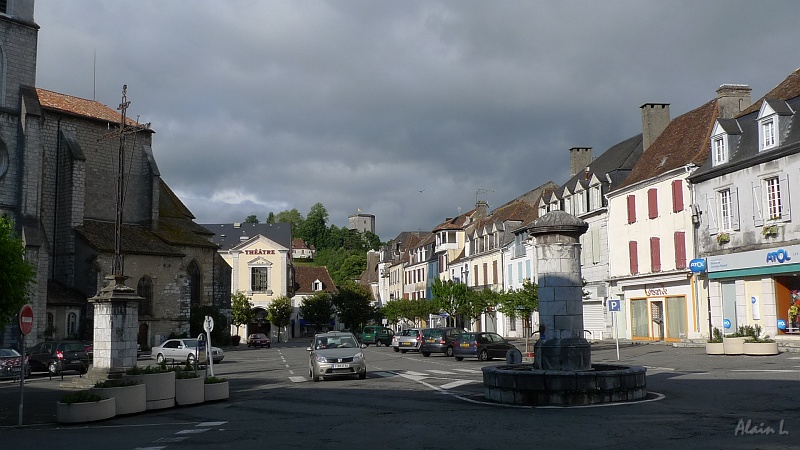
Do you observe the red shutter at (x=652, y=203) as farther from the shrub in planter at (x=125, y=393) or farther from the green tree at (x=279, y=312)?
the green tree at (x=279, y=312)

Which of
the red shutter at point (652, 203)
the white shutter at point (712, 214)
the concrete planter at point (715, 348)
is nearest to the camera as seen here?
the concrete planter at point (715, 348)

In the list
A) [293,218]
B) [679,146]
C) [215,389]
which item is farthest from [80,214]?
[293,218]

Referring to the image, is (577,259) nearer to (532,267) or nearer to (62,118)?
(532,267)

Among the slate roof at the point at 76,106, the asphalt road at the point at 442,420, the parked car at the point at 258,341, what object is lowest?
the parked car at the point at 258,341

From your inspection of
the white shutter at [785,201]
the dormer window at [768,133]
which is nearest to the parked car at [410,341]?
the white shutter at [785,201]

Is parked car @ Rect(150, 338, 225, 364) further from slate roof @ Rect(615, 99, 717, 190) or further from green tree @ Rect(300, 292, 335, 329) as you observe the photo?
green tree @ Rect(300, 292, 335, 329)

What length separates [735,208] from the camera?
31984mm

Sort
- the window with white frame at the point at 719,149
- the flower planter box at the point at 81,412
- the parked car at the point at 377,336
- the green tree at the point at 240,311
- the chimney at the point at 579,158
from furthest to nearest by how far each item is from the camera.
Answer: the green tree at the point at 240,311 → the parked car at the point at 377,336 → the chimney at the point at 579,158 → the window with white frame at the point at 719,149 → the flower planter box at the point at 81,412

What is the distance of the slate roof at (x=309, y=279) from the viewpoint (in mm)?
95162

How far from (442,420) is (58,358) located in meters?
23.4

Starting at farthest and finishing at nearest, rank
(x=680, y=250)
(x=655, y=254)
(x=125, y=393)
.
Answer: (x=655, y=254)
(x=680, y=250)
(x=125, y=393)

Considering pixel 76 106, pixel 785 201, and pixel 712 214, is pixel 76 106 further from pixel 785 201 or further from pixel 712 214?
pixel 785 201

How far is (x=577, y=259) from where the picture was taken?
1669 centimetres

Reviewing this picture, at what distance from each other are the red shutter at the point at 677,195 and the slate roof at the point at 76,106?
33550 mm
